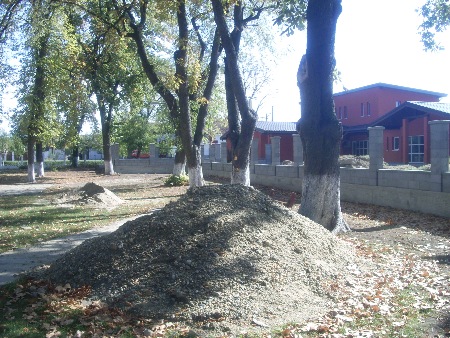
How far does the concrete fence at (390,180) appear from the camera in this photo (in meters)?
13.1

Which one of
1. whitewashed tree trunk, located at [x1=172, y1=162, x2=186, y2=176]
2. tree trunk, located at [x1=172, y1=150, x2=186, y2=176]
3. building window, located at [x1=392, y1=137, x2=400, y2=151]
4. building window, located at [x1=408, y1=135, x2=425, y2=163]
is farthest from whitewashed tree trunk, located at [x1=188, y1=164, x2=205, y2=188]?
building window, located at [x1=392, y1=137, x2=400, y2=151]

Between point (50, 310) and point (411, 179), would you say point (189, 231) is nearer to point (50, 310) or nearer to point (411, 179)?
point (50, 310)

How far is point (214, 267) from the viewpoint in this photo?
6.16m

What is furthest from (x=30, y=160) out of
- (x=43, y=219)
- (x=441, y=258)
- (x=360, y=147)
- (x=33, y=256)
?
(x=441, y=258)

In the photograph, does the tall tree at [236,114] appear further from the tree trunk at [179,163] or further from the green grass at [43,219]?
the tree trunk at [179,163]

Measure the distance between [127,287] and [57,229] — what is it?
269 inches

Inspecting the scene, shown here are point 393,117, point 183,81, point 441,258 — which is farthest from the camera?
point 393,117

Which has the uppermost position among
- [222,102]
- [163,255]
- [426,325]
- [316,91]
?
[222,102]

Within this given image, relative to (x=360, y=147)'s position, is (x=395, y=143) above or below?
above

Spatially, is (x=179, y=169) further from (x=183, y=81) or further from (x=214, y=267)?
(x=214, y=267)

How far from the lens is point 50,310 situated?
5.61 meters

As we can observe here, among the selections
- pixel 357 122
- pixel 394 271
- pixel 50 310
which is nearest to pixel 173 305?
pixel 50 310

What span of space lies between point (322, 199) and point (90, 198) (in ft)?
31.4

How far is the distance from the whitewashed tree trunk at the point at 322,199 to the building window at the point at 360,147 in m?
29.8
